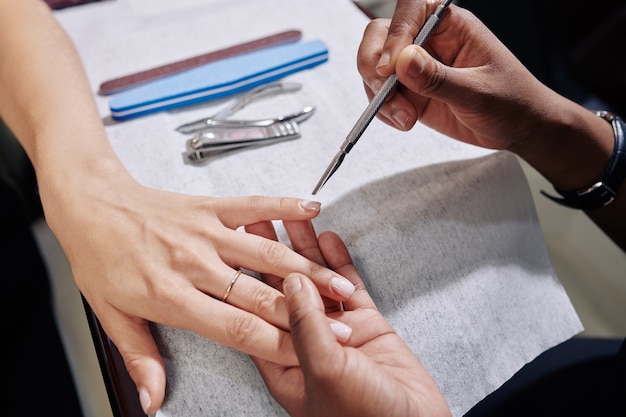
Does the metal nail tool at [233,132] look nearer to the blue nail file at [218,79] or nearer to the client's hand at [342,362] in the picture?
the blue nail file at [218,79]

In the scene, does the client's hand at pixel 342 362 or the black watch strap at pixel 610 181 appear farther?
the black watch strap at pixel 610 181

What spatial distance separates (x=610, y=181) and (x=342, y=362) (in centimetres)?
55

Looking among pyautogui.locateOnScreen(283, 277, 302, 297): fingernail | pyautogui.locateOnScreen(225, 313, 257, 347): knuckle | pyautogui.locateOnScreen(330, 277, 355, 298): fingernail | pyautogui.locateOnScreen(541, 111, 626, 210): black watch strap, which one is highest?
pyautogui.locateOnScreen(541, 111, 626, 210): black watch strap

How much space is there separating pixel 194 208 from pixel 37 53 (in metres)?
0.42

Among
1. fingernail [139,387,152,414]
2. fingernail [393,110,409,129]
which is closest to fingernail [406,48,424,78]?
fingernail [393,110,409,129]

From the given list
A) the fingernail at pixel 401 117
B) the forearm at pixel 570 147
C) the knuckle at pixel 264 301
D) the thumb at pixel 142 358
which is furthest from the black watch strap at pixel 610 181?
the thumb at pixel 142 358

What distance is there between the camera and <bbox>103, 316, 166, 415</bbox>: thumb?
54 centimetres

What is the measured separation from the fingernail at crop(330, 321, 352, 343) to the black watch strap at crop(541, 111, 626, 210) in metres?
0.47

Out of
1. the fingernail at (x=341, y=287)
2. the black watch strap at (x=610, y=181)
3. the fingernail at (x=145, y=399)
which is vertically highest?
the black watch strap at (x=610, y=181)

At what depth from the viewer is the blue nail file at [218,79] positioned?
814mm

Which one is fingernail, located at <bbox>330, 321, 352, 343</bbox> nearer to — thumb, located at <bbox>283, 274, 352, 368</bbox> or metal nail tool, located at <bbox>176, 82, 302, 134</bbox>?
thumb, located at <bbox>283, 274, 352, 368</bbox>

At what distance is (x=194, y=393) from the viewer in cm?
56

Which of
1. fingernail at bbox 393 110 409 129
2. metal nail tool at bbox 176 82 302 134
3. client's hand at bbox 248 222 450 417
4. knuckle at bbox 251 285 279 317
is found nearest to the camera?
client's hand at bbox 248 222 450 417

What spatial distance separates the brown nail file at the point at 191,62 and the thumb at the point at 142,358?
0.45m
